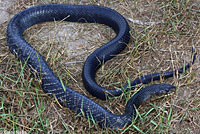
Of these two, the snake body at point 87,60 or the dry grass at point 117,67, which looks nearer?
the dry grass at point 117,67

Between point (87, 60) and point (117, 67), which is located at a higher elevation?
point (87, 60)

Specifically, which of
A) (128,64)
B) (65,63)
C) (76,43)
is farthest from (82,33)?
(128,64)

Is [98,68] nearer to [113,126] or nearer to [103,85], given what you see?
[103,85]

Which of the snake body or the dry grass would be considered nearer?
the dry grass
